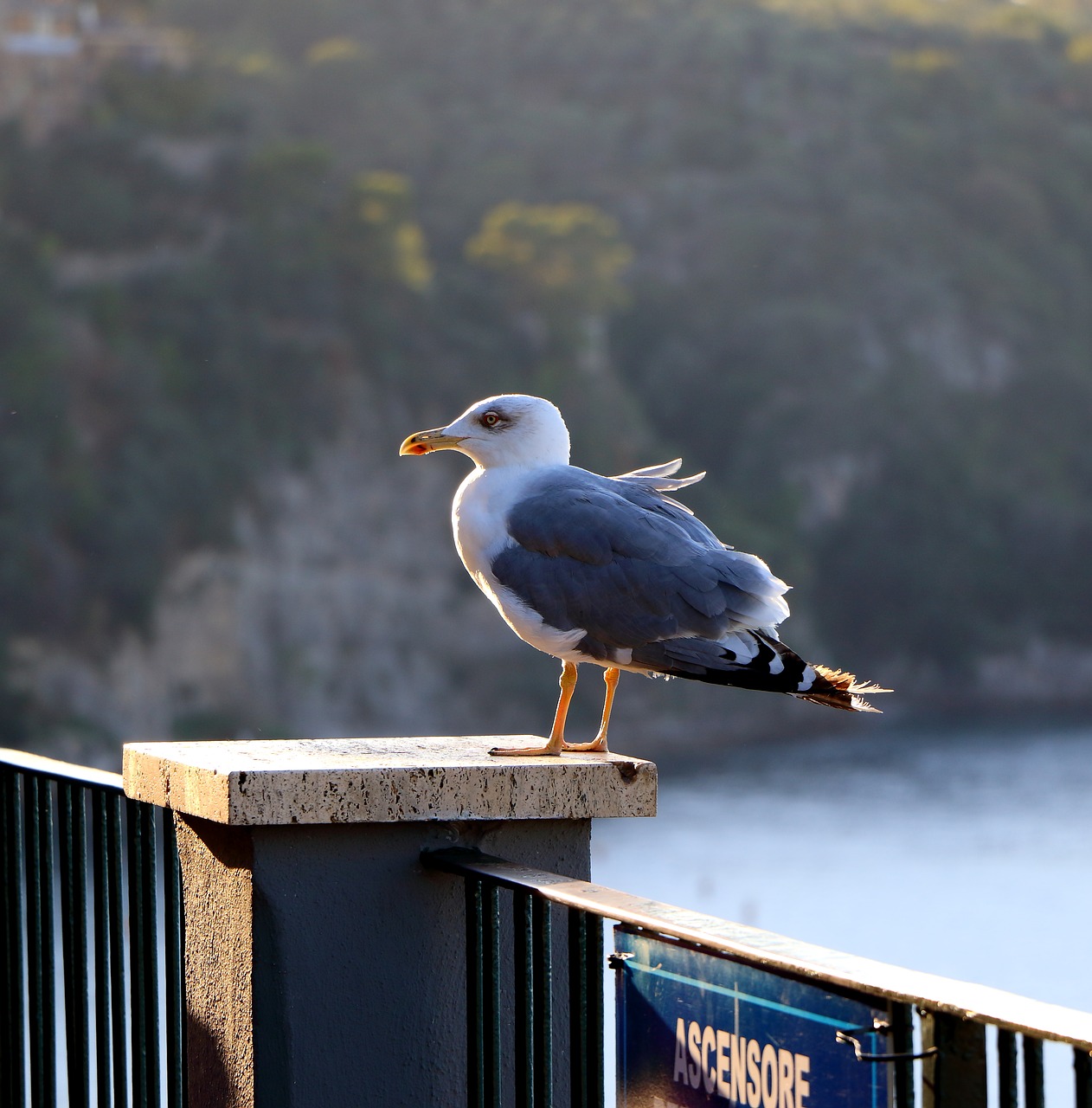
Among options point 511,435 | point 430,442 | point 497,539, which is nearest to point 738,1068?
point 497,539

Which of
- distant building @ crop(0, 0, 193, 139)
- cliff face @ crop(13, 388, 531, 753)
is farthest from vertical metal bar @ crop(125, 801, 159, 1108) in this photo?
distant building @ crop(0, 0, 193, 139)

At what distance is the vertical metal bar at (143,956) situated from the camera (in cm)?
234

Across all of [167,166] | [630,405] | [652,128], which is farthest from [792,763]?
[652,128]

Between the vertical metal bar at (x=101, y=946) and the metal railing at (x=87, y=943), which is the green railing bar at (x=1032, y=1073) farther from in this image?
the vertical metal bar at (x=101, y=946)

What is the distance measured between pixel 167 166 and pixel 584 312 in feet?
33.7

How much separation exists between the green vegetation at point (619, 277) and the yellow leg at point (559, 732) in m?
30.8

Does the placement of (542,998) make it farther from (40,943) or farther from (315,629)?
(315,629)

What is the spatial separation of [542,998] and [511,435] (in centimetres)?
108

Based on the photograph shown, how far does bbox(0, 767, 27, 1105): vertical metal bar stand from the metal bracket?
1591 millimetres

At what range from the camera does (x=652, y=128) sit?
59.9 metres

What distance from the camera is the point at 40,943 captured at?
104 inches

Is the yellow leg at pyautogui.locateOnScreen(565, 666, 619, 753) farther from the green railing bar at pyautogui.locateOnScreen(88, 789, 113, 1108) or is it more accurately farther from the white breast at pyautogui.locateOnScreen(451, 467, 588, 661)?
the green railing bar at pyautogui.locateOnScreen(88, 789, 113, 1108)

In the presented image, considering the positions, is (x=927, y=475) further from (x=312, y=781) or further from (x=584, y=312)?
(x=312, y=781)

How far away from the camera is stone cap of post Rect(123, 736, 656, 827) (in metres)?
1.98
